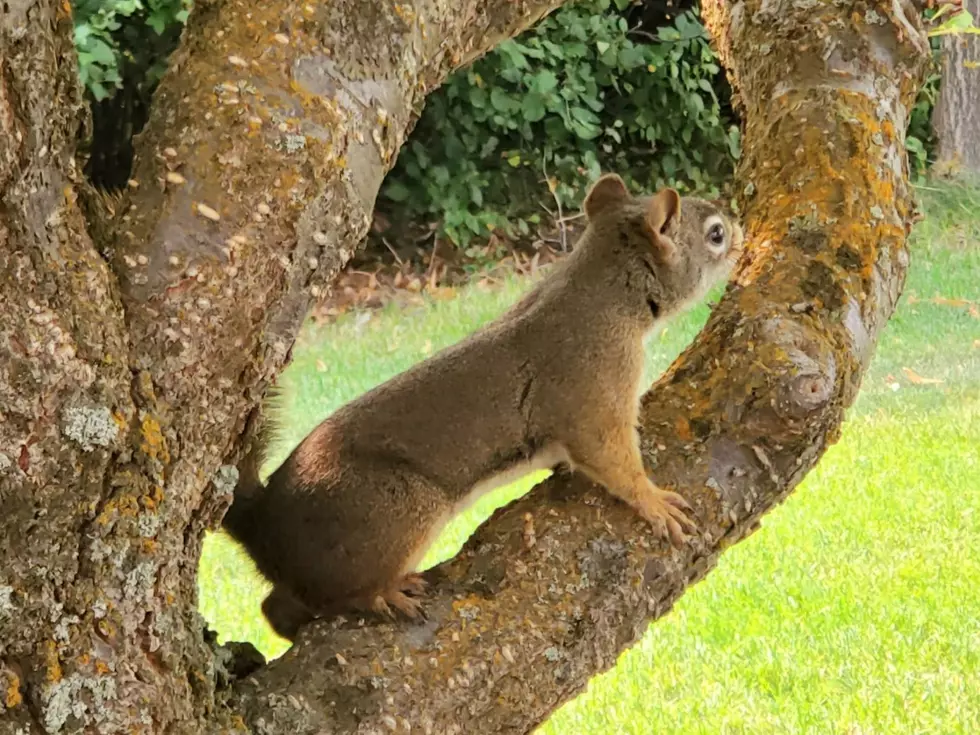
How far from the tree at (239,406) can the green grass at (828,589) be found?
15.9 inches

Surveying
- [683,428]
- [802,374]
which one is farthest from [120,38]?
[802,374]

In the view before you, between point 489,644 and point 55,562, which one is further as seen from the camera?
point 489,644

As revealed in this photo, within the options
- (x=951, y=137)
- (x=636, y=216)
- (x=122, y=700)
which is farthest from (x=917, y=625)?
(x=951, y=137)

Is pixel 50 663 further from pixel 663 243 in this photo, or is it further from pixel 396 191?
pixel 396 191

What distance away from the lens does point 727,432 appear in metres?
1.27

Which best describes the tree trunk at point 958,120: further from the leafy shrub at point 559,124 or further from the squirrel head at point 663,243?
the squirrel head at point 663,243

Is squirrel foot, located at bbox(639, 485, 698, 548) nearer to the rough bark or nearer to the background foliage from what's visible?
the rough bark

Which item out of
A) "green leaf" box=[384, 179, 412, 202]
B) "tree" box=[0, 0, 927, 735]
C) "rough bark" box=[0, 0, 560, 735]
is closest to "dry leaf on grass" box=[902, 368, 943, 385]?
"green leaf" box=[384, 179, 412, 202]

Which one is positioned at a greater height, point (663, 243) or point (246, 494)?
point (663, 243)

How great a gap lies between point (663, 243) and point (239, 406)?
Answer: 0.83 metres

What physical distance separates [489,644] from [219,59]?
1.84 ft

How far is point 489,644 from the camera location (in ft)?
3.44

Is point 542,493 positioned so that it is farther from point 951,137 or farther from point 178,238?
point 951,137

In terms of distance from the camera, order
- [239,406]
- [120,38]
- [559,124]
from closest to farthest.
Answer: [239,406] → [120,38] → [559,124]
